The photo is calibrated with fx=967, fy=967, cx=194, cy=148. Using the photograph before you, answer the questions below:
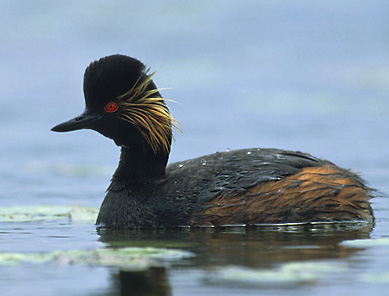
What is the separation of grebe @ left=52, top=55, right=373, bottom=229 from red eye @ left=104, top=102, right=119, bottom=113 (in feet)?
0.04

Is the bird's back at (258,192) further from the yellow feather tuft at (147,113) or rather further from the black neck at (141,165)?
the yellow feather tuft at (147,113)

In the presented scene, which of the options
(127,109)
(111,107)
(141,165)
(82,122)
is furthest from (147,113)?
(82,122)

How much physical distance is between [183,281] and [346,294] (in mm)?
1414

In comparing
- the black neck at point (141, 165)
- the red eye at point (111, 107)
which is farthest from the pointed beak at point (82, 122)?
the black neck at point (141, 165)

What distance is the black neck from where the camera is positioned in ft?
40.0

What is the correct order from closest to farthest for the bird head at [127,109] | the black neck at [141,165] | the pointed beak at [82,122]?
the bird head at [127,109] < the pointed beak at [82,122] < the black neck at [141,165]

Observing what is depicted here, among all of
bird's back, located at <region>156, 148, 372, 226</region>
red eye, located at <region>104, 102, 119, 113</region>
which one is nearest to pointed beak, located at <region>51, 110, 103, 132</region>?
red eye, located at <region>104, 102, 119, 113</region>

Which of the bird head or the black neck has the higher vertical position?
the bird head

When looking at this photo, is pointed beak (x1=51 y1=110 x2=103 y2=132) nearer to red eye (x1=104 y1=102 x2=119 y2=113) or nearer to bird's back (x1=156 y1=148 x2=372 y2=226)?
red eye (x1=104 y1=102 x2=119 y2=113)

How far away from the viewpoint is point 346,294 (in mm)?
7746

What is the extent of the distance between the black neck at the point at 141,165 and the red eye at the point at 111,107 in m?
0.56

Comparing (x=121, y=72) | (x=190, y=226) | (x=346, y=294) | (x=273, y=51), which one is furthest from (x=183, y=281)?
(x=273, y=51)

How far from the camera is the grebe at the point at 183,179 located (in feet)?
38.2

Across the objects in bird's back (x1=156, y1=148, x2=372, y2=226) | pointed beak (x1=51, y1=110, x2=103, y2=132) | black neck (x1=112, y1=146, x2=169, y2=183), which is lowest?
bird's back (x1=156, y1=148, x2=372, y2=226)
